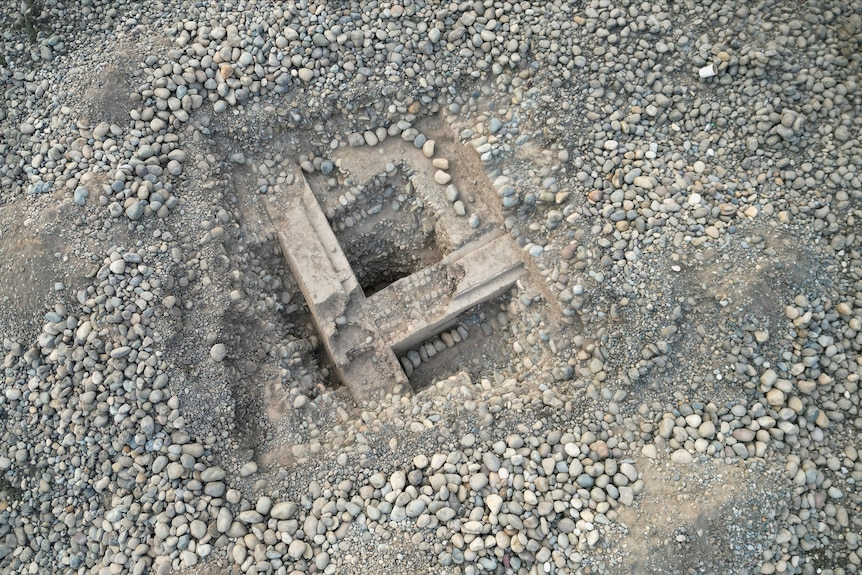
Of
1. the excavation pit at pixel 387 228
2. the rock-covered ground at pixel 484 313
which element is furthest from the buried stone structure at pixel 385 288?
the rock-covered ground at pixel 484 313

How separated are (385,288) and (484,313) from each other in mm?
639

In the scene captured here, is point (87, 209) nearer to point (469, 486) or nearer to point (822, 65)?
point (469, 486)

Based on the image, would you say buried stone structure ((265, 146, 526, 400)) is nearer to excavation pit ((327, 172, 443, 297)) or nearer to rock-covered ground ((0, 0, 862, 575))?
excavation pit ((327, 172, 443, 297))

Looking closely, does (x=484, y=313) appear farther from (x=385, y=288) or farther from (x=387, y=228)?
(x=387, y=228)

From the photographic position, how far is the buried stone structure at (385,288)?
13.3ft

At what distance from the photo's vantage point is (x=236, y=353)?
151 inches

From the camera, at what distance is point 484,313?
4.24m

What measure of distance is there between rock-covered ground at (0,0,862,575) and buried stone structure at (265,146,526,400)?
14 centimetres

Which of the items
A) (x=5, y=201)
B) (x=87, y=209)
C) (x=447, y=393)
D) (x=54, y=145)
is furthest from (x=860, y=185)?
(x=5, y=201)

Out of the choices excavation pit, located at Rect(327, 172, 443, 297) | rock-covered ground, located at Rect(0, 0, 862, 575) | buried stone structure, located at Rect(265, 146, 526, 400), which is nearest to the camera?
rock-covered ground, located at Rect(0, 0, 862, 575)

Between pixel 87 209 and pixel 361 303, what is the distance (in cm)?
161

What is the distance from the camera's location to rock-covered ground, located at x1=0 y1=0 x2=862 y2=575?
11.0ft

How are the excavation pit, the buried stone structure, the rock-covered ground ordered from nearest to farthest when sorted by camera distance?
1. the rock-covered ground
2. the buried stone structure
3. the excavation pit

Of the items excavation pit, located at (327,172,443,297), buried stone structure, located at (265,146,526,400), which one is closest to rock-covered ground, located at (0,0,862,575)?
buried stone structure, located at (265,146,526,400)
